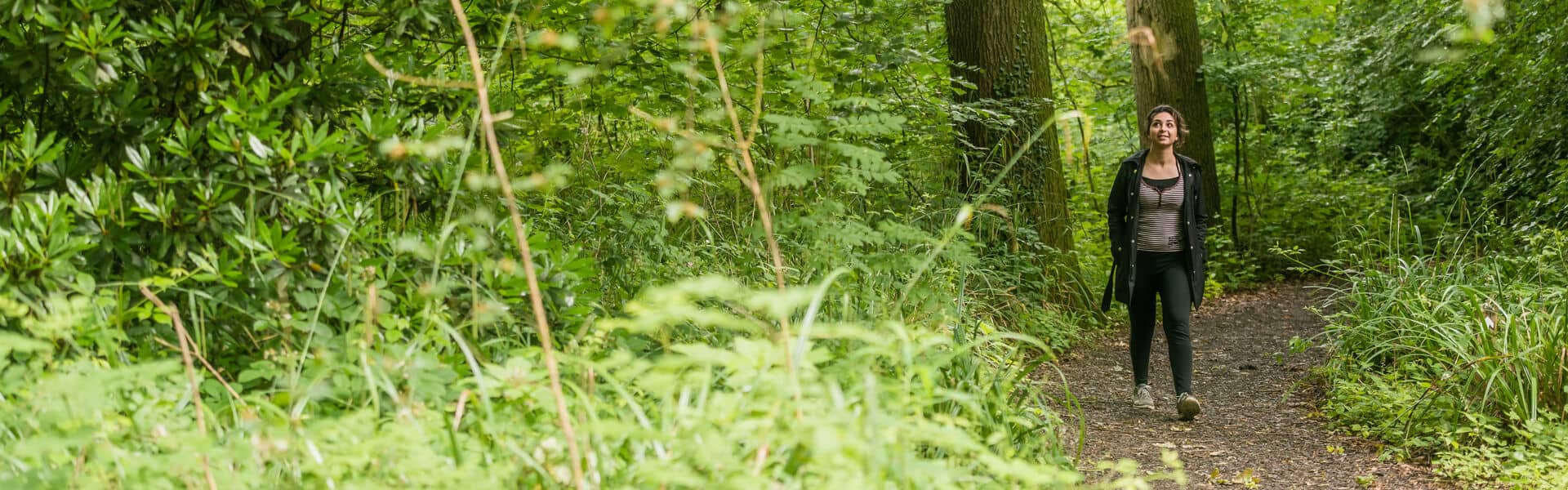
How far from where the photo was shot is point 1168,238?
529cm

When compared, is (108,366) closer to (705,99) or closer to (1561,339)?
(705,99)

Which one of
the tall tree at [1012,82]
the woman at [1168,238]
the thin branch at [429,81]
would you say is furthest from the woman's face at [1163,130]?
the thin branch at [429,81]

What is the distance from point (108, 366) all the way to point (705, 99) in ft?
9.70

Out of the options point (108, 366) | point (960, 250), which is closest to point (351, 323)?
point (108, 366)

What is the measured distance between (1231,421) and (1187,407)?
0.30 metres

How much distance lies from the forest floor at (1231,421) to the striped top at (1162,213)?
89cm

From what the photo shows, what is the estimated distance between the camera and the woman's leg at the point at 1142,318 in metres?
5.41

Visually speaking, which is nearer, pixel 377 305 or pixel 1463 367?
pixel 377 305

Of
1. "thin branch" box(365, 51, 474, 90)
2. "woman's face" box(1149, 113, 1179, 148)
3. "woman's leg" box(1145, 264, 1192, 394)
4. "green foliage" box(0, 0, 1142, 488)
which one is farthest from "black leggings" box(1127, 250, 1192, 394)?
"thin branch" box(365, 51, 474, 90)

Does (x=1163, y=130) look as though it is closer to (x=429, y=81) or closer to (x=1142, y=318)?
(x=1142, y=318)

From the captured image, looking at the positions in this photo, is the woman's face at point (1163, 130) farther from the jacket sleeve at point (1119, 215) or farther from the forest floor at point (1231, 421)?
the forest floor at point (1231, 421)

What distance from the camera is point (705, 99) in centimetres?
511

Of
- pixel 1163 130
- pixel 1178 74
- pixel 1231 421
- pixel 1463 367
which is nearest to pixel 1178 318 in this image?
pixel 1231 421

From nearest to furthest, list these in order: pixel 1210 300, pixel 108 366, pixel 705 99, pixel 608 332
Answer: pixel 108 366
pixel 608 332
pixel 705 99
pixel 1210 300
